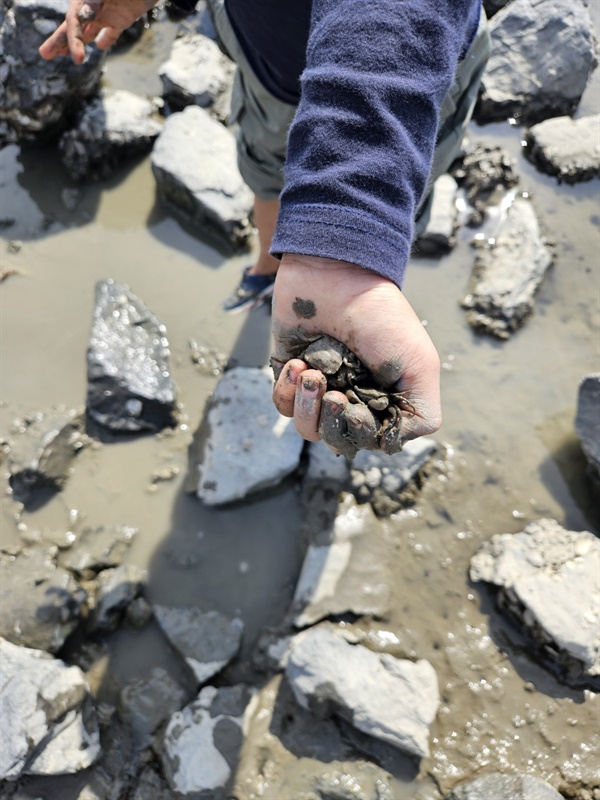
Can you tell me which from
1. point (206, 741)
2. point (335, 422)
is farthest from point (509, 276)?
point (206, 741)

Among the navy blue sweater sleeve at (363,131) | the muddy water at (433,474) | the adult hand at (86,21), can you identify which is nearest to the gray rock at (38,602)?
the muddy water at (433,474)

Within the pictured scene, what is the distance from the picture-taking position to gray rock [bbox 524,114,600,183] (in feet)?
12.4

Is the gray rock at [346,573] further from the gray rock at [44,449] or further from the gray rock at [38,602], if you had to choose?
the gray rock at [44,449]

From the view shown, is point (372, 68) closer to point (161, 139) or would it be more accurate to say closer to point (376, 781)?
point (376, 781)

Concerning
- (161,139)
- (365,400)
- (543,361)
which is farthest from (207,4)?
(365,400)

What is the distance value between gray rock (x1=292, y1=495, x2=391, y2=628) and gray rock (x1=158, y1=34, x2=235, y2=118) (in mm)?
2813

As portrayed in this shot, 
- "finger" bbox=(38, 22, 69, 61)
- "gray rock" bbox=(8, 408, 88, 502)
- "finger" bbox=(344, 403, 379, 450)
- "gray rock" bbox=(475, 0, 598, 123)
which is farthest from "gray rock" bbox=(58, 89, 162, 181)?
"finger" bbox=(344, 403, 379, 450)

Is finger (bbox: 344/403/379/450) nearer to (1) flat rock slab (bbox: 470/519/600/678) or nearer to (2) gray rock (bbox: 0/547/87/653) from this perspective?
(1) flat rock slab (bbox: 470/519/600/678)

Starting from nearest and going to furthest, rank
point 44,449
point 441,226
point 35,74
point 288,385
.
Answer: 1. point 288,385
2. point 44,449
3. point 441,226
4. point 35,74

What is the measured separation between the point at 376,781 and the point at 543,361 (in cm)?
210

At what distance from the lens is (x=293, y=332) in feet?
5.22

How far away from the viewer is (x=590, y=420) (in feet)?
9.22

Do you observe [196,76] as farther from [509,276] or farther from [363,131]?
[363,131]

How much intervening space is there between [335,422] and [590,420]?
170 centimetres
